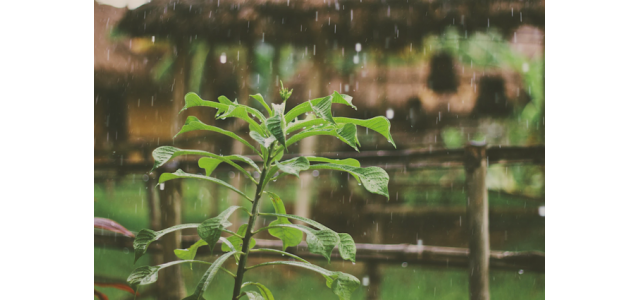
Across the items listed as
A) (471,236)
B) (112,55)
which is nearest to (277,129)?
(471,236)

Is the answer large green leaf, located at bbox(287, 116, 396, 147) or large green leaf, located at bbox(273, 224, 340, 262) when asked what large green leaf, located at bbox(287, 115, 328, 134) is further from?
large green leaf, located at bbox(273, 224, 340, 262)

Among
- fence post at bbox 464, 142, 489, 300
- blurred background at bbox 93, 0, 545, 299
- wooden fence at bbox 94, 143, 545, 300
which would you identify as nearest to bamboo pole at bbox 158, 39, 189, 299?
blurred background at bbox 93, 0, 545, 299

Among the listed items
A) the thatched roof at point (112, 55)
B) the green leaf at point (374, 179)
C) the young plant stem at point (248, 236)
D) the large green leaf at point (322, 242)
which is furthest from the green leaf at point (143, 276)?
the thatched roof at point (112, 55)

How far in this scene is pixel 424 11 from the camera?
49.5 inches

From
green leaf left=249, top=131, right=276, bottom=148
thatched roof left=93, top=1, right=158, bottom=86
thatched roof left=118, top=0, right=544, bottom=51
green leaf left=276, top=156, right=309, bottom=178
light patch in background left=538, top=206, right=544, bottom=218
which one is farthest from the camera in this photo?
thatched roof left=93, top=1, right=158, bottom=86

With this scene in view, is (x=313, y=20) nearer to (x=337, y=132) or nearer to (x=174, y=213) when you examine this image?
(x=337, y=132)

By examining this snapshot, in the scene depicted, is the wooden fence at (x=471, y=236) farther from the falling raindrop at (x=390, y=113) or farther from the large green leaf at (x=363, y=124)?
the large green leaf at (x=363, y=124)

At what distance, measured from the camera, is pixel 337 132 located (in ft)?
2.32

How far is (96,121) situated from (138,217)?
37 cm

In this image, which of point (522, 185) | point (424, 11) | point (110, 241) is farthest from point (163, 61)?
point (522, 185)

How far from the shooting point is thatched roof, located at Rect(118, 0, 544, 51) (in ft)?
4.04

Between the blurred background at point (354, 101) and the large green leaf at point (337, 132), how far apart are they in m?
0.58
